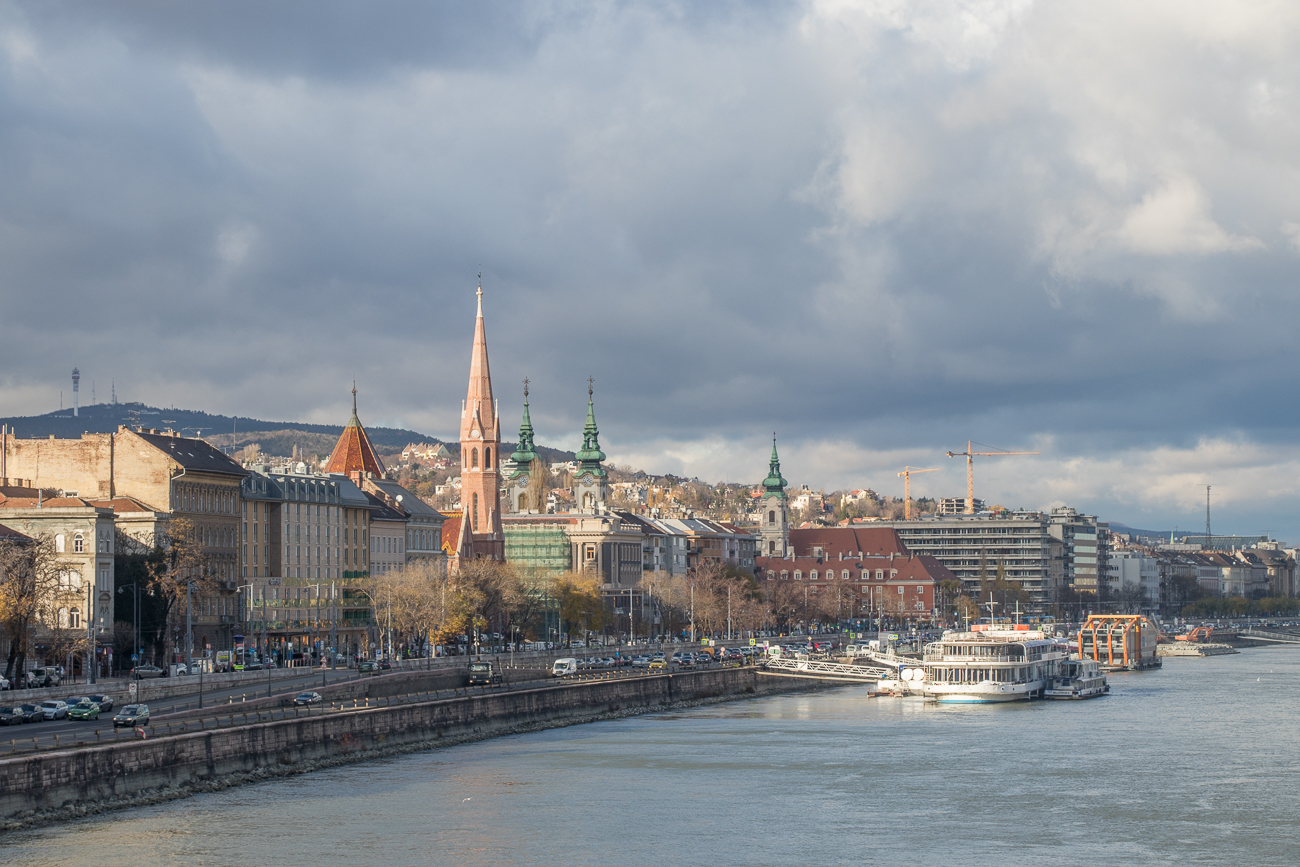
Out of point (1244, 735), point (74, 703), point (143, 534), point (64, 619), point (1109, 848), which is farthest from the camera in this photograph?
point (143, 534)

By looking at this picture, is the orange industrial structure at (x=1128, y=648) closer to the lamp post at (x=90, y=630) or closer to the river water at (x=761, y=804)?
the river water at (x=761, y=804)

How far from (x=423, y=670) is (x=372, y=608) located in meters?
27.5

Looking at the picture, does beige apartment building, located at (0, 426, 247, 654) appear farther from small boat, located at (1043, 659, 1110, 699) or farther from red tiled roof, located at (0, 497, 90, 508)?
small boat, located at (1043, 659, 1110, 699)

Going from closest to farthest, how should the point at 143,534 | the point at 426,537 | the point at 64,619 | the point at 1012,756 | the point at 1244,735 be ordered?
the point at 1012,756
the point at 1244,735
the point at 64,619
the point at 143,534
the point at 426,537

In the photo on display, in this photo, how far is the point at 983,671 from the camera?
120938 millimetres

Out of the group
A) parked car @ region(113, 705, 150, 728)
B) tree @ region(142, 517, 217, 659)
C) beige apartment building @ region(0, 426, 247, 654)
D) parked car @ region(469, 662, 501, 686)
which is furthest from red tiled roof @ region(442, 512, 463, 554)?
parked car @ region(113, 705, 150, 728)

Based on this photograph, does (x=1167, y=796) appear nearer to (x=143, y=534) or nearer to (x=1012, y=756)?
(x=1012, y=756)

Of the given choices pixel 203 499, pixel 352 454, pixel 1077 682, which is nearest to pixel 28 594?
pixel 203 499

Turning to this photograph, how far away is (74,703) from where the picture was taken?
75.8 meters

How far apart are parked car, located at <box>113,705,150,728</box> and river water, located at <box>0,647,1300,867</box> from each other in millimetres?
5467


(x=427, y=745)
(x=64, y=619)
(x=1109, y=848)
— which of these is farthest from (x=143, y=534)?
(x=1109, y=848)

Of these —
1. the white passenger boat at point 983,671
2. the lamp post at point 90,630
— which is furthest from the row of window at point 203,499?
the white passenger boat at point 983,671

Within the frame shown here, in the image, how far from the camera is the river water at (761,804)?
182 ft

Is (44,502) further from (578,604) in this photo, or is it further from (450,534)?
(450,534)
